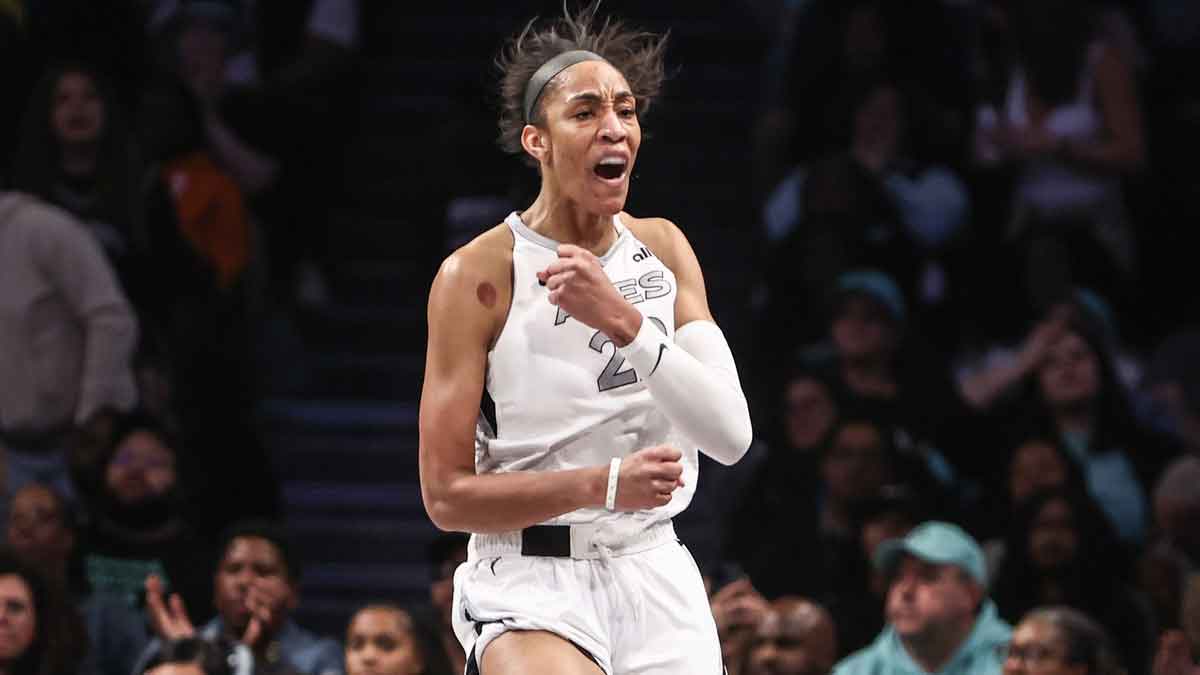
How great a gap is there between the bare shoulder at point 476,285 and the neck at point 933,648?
9.98 ft

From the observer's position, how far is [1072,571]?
7.31 m

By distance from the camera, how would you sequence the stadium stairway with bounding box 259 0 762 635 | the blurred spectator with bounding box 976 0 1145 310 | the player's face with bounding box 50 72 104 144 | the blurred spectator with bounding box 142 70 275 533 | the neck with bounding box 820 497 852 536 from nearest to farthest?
the neck with bounding box 820 497 852 536 → the player's face with bounding box 50 72 104 144 → the blurred spectator with bounding box 142 70 275 533 → the blurred spectator with bounding box 976 0 1145 310 → the stadium stairway with bounding box 259 0 762 635

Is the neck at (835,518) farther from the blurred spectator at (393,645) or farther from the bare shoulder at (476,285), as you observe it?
the bare shoulder at (476,285)

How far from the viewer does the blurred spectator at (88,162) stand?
808cm

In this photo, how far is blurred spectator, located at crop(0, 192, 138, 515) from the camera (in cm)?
775

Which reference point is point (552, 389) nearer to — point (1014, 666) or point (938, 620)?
point (1014, 666)

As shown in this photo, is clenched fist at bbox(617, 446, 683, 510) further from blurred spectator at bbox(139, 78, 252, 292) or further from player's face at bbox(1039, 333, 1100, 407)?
blurred spectator at bbox(139, 78, 252, 292)

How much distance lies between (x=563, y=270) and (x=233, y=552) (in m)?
3.65

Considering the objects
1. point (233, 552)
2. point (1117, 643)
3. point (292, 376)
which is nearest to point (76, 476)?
point (233, 552)

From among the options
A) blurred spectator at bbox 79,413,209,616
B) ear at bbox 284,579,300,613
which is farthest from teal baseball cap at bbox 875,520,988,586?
blurred spectator at bbox 79,413,209,616

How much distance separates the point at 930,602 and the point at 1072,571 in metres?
0.80

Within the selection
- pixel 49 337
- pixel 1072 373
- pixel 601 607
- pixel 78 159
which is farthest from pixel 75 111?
pixel 601 607

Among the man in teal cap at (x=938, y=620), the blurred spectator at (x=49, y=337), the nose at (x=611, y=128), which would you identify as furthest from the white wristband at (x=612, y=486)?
the blurred spectator at (x=49, y=337)

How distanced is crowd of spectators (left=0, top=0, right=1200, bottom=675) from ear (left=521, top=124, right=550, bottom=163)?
2.74 m
